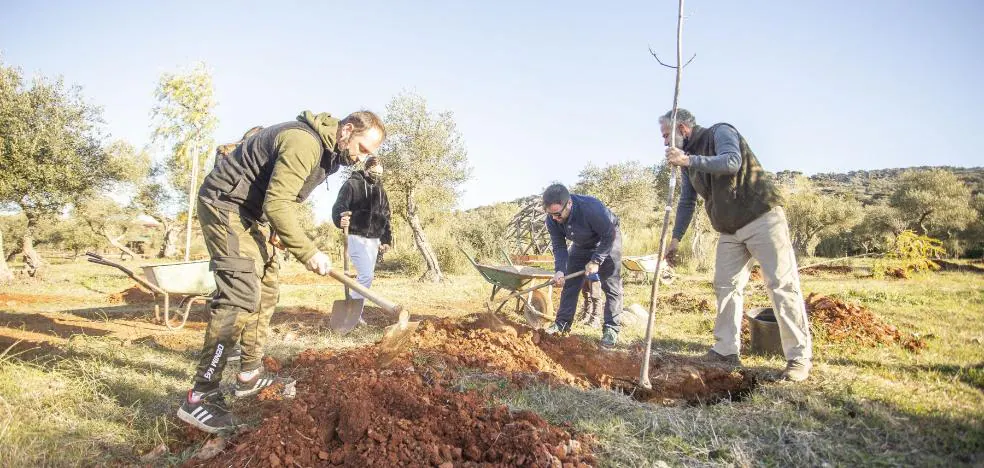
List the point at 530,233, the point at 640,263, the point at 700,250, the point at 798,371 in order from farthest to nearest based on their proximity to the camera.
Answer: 1. the point at 530,233
2. the point at 700,250
3. the point at 640,263
4. the point at 798,371

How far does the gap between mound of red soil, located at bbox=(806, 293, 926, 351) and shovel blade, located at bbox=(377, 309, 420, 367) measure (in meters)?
3.93

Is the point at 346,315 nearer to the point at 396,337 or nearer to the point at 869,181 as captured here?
the point at 396,337

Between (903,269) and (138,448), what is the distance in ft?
38.9

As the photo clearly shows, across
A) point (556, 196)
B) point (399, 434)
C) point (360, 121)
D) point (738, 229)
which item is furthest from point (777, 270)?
point (360, 121)

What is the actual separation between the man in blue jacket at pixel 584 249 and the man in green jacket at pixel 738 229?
1.09 meters

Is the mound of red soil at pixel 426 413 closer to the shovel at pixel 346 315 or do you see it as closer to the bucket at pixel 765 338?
the bucket at pixel 765 338

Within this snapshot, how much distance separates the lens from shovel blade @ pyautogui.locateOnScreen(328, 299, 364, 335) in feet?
16.6

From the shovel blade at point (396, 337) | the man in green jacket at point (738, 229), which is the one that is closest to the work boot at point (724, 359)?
the man in green jacket at point (738, 229)

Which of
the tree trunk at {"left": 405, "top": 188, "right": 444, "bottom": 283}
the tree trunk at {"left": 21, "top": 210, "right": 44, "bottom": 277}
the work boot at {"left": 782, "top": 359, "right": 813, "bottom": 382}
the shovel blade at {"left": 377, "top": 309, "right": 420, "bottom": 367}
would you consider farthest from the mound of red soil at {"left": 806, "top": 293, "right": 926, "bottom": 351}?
the tree trunk at {"left": 21, "top": 210, "right": 44, "bottom": 277}

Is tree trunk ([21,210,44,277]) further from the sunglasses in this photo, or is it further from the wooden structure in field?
the sunglasses

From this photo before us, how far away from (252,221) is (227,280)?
378mm

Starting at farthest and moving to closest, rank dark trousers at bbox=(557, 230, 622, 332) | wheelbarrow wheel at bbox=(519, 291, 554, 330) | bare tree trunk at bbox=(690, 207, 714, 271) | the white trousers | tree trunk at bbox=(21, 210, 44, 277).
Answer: bare tree trunk at bbox=(690, 207, 714, 271) < tree trunk at bbox=(21, 210, 44, 277) < wheelbarrow wheel at bbox=(519, 291, 554, 330) < the white trousers < dark trousers at bbox=(557, 230, 622, 332)

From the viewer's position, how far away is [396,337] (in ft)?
10.2

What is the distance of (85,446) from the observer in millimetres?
2291
